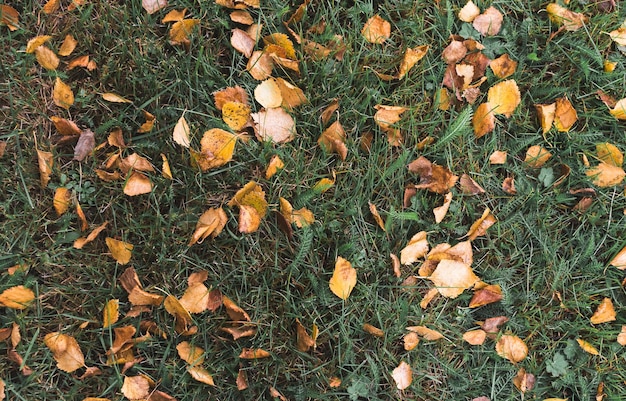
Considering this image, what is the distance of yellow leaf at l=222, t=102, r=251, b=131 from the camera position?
2.10 m

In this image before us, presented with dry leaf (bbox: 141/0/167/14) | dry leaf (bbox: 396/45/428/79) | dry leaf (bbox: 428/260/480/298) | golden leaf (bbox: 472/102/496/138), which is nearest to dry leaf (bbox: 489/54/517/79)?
golden leaf (bbox: 472/102/496/138)

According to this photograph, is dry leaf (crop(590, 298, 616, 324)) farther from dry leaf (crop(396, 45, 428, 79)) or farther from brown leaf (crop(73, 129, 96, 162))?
brown leaf (crop(73, 129, 96, 162))

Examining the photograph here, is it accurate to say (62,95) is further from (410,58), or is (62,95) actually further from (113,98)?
(410,58)

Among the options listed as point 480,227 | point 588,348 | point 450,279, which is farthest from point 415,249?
point 588,348

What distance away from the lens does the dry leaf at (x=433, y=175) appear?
Answer: 2135mm

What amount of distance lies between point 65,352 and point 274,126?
1030 mm

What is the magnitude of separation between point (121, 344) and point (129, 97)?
86cm

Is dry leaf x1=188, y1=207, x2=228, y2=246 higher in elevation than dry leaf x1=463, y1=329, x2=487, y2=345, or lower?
higher

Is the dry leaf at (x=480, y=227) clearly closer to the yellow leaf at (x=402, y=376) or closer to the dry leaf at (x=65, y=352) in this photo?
the yellow leaf at (x=402, y=376)

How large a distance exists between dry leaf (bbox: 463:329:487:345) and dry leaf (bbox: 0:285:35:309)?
147cm

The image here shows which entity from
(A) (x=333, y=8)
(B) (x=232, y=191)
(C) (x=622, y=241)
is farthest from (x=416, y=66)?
(C) (x=622, y=241)

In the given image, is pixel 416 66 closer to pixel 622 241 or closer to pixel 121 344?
pixel 622 241

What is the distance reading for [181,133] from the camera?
6.79 ft

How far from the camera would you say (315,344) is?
196 cm
